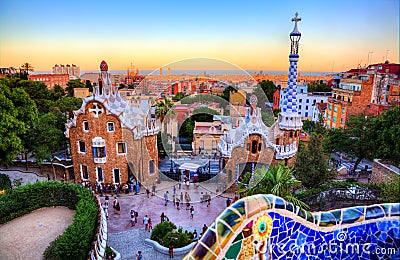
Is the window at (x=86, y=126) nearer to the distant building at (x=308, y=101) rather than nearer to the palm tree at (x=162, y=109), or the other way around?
the palm tree at (x=162, y=109)

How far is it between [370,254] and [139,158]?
769 inches

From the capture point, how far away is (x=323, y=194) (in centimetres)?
1599

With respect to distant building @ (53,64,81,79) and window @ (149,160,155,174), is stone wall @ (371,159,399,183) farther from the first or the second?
distant building @ (53,64,81,79)

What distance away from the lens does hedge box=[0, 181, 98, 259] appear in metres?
10.8

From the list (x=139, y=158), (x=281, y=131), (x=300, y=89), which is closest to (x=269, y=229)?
(x=281, y=131)

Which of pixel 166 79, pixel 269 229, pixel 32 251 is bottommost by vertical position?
pixel 32 251

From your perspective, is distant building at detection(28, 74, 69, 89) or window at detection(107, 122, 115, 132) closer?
window at detection(107, 122, 115, 132)

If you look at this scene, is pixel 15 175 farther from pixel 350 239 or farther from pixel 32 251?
pixel 350 239

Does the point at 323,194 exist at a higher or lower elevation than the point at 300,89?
lower

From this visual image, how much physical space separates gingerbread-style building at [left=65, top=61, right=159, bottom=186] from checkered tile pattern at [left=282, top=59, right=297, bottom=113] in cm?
1036

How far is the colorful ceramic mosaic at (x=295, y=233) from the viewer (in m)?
4.44

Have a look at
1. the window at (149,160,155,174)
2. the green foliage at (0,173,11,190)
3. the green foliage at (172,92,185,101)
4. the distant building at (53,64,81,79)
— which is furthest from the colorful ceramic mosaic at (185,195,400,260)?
the distant building at (53,64,81,79)

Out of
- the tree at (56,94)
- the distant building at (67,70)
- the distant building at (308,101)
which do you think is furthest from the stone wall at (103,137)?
the distant building at (67,70)
